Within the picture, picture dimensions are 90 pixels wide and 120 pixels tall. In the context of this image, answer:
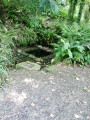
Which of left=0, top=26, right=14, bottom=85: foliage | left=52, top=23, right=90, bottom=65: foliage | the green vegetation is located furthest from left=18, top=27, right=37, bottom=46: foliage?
left=52, top=23, right=90, bottom=65: foliage

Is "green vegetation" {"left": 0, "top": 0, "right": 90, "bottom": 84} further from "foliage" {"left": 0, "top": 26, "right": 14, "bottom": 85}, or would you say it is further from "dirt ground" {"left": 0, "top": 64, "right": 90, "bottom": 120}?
"dirt ground" {"left": 0, "top": 64, "right": 90, "bottom": 120}

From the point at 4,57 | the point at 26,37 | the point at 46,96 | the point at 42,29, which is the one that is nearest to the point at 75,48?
the point at 46,96

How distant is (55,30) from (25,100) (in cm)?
543

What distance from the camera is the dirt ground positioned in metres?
2.19

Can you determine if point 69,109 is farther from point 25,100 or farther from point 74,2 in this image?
point 74,2

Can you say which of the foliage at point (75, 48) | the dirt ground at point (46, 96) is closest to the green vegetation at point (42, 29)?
the foliage at point (75, 48)

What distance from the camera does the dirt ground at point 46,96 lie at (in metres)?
2.19

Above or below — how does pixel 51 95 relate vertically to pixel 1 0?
below

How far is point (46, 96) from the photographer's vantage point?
8.79 feet

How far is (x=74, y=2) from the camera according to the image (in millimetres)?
7633

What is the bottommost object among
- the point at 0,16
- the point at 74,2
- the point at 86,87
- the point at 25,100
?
the point at 86,87

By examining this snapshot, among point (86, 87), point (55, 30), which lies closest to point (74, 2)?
point (55, 30)

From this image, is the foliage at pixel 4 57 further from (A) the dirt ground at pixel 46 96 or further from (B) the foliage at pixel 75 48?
(B) the foliage at pixel 75 48

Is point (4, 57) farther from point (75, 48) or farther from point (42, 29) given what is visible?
point (42, 29)
